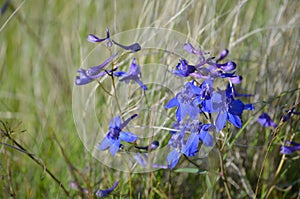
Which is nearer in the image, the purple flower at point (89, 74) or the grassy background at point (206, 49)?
the purple flower at point (89, 74)

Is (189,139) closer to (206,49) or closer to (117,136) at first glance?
(117,136)

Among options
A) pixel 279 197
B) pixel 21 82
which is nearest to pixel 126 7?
pixel 21 82

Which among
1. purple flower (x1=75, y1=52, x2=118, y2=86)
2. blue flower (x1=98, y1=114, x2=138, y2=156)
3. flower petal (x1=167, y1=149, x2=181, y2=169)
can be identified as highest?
purple flower (x1=75, y1=52, x2=118, y2=86)

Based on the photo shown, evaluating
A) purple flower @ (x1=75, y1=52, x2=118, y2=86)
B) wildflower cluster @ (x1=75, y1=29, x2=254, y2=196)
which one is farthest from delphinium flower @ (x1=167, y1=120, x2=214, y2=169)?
purple flower @ (x1=75, y1=52, x2=118, y2=86)

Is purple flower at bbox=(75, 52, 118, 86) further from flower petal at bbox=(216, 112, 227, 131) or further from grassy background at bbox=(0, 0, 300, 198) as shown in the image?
flower petal at bbox=(216, 112, 227, 131)

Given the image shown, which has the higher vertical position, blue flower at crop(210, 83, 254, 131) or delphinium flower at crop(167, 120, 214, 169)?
blue flower at crop(210, 83, 254, 131)

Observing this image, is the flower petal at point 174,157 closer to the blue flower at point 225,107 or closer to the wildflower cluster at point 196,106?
the wildflower cluster at point 196,106

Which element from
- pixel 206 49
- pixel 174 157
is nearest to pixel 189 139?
pixel 174 157

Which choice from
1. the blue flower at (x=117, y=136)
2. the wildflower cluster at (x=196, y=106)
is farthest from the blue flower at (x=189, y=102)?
the blue flower at (x=117, y=136)

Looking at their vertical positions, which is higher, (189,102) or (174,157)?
(189,102)
